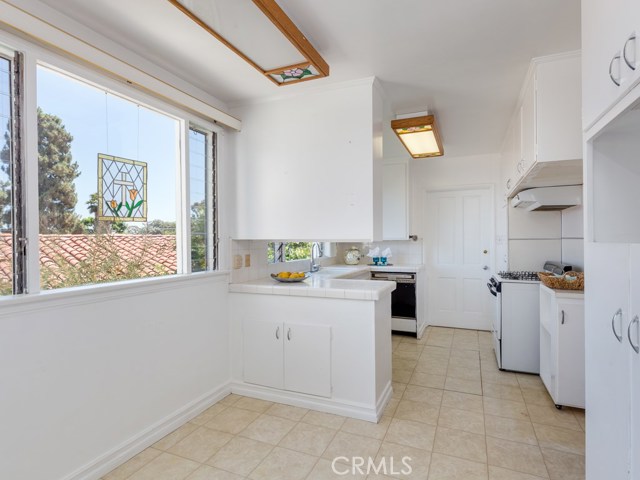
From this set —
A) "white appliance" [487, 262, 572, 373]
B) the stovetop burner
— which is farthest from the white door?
"white appliance" [487, 262, 572, 373]

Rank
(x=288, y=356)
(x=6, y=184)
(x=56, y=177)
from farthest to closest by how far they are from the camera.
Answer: (x=288, y=356) → (x=56, y=177) → (x=6, y=184)

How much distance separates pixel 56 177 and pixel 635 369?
8.42 feet

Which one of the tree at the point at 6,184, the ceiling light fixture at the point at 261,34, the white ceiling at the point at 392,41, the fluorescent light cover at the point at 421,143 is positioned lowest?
the tree at the point at 6,184

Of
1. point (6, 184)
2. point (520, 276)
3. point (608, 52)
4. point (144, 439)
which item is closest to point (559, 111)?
point (608, 52)

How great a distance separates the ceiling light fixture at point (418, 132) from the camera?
298 cm

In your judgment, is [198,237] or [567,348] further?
[198,237]

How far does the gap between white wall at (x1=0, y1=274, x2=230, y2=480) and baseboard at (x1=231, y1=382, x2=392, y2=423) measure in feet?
0.97

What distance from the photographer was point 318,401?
2543 millimetres

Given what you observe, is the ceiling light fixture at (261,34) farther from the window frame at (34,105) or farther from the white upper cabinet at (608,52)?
the white upper cabinet at (608,52)

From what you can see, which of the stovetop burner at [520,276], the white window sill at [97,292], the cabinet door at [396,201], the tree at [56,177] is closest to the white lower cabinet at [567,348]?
the stovetop burner at [520,276]

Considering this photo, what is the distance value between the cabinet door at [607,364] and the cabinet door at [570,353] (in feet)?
3.98

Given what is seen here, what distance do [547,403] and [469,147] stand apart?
293 cm

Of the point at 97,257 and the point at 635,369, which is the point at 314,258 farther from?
the point at 635,369

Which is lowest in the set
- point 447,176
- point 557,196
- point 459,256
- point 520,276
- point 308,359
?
point 308,359
